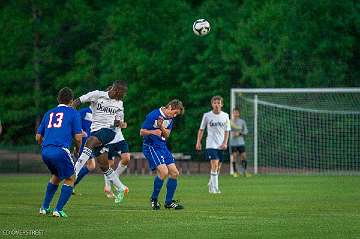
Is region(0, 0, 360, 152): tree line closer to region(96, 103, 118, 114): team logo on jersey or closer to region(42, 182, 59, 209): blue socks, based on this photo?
Result: region(96, 103, 118, 114): team logo on jersey

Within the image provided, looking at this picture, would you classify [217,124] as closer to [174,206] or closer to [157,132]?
[157,132]

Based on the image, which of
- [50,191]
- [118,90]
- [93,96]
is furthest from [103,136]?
[50,191]

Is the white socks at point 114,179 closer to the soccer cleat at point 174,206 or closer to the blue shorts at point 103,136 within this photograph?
the blue shorts at point 103,136

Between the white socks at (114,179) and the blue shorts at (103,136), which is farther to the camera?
the blue shorts at (103,136)

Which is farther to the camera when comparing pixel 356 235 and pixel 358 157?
pixel 358 157

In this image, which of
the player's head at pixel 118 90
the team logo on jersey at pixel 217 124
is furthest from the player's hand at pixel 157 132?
the team logo on jersey at pixel 217 124

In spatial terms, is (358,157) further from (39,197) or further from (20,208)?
(20,208)

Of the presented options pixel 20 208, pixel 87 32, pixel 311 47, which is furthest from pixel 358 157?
pixel 20 208

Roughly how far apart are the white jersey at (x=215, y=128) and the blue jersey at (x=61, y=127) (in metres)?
10.7

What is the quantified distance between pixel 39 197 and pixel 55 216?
665cm

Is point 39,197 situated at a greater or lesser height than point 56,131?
lesser

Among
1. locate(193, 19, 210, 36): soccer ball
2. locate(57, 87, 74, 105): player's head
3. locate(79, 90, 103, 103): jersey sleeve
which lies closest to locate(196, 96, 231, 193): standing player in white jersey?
locate(193, 19, 210, 36): soccer ball

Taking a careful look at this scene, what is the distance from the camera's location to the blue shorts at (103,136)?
21.5 m

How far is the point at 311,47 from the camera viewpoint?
48.8 meters
